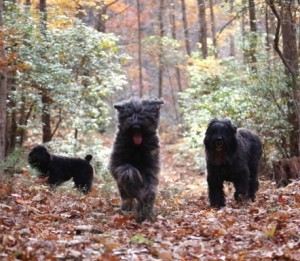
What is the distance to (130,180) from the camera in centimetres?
748

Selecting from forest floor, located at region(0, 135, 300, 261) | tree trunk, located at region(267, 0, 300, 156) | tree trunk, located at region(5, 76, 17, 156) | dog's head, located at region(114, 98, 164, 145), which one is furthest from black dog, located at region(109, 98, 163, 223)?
tree trunk, located at region(5, 76, 17, 156)

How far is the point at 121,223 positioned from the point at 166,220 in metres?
0.98

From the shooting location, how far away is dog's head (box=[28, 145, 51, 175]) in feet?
42.7

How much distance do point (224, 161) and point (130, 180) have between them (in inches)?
119

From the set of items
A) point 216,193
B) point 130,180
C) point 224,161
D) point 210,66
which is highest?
point 210,66

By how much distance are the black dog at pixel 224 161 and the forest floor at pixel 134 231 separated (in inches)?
20.2

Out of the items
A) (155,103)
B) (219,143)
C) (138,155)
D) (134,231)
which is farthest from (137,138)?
(219,143)

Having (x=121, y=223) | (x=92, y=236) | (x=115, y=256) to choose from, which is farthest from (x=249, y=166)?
(x=115, y=256)

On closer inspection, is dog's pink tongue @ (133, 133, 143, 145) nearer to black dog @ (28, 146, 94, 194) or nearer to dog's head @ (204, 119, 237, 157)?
dog's head @ (204, 119, 237, 157)

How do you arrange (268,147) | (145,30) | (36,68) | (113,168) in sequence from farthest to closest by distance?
(145,30), (268,147), (36,68), (113,168)

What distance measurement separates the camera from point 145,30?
140 feet

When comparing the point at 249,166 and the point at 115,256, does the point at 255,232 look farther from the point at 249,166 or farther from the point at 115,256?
the point at 249,166

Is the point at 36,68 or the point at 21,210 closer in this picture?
the point at 21,210

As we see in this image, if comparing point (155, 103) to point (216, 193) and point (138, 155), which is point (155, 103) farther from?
point (216, 193)
